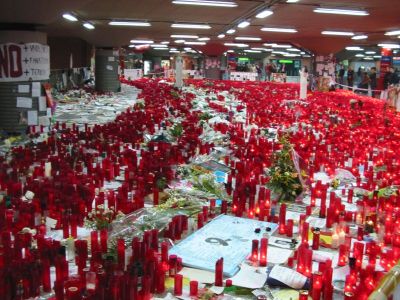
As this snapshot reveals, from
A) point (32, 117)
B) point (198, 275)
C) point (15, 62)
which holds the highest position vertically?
point (15, 62)

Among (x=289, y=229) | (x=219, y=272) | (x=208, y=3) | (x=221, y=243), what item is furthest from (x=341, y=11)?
(x=219, y=272)

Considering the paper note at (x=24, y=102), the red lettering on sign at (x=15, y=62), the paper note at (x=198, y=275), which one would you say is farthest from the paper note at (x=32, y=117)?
the paper note at (x=198, y=275)

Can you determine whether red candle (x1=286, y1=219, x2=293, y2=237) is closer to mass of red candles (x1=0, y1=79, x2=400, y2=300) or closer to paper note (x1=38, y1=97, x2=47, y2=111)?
mass of red candles (x1=0, y1=79, x2=400, y2=300)

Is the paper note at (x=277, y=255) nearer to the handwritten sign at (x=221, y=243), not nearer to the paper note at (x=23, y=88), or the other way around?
the handwritten sign at (x=221, y=243)

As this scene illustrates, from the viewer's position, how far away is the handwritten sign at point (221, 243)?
3.90 meters

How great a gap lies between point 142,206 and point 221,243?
111 centimetres

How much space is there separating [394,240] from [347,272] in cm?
67

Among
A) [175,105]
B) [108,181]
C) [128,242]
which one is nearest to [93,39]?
[175,105]

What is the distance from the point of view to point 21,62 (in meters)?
9.19

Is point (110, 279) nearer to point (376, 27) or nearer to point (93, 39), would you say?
point (376, 27)

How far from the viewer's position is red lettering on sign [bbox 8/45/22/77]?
8984 millimetres

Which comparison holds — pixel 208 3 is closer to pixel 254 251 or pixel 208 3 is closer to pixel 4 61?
pixel 4 61

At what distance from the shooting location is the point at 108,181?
6.36 metres

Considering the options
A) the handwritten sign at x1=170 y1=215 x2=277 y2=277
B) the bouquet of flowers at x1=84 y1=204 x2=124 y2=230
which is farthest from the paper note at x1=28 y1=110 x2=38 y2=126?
the handwritten sign at x1=170 y1=215 x2=277 y2=277
